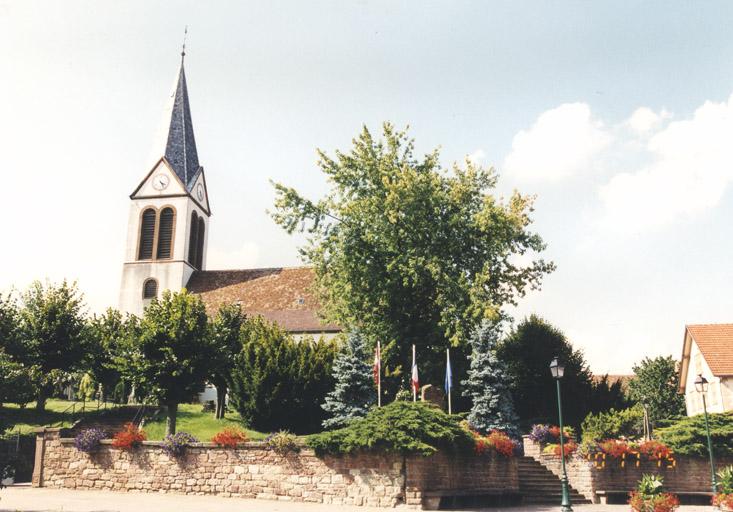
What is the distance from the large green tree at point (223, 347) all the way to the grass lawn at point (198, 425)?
0.88 m

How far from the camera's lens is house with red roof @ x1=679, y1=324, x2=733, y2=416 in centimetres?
3466

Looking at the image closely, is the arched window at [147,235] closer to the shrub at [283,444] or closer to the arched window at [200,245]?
the arched window at [200,245]

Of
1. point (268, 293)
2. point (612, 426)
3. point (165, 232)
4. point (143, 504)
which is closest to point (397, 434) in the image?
point (143, 504)

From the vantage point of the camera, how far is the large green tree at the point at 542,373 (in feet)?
115

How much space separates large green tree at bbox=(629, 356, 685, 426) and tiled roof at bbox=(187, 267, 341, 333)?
26743mm

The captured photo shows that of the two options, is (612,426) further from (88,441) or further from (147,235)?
(147,235)

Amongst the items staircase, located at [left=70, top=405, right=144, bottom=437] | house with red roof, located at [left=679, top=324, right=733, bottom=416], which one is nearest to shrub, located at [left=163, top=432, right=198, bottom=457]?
staircase, located at [left=70, top=405, right=144, bottom=437]

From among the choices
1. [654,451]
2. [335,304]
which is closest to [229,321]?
[335,304]

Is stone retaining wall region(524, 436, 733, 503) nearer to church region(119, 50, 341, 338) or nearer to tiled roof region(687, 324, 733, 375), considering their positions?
tiled roof region(687, 324, 733, 375)

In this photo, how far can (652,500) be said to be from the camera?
16250 millimetres

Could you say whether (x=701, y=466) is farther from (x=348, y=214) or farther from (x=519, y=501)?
(x=348, y=214)

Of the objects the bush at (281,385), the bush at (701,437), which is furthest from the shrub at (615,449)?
the bush at (281,385)

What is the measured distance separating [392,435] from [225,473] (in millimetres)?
5971

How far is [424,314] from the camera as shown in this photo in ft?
112
